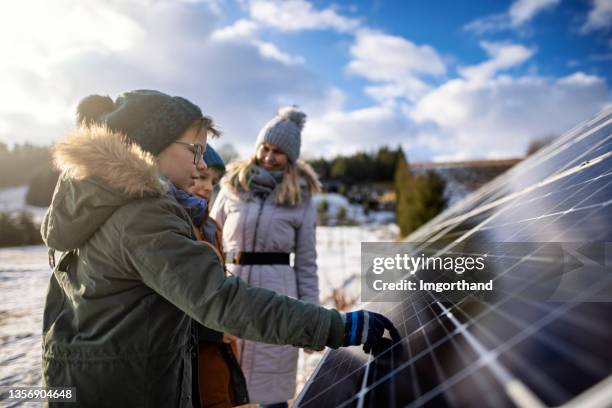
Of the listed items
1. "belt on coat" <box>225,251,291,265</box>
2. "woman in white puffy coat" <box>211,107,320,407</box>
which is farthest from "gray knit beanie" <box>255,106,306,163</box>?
"belt on coat" <box>225,251,291,265</box>

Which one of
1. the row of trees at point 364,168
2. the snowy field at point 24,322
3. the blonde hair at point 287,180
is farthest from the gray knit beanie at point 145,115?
the row of trees at point 364,168

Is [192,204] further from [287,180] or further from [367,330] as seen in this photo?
[287,180]

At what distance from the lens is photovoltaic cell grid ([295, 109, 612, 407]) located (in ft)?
1.88

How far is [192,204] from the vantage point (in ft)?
6.65

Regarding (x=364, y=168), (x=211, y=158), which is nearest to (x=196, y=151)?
(x=211, y=158)

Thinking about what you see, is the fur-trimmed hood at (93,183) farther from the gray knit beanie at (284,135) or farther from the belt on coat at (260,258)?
the gray knit beanie at (284,135)

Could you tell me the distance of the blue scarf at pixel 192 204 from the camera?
1970 millimetres

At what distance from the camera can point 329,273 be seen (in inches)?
450

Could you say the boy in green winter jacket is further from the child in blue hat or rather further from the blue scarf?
the blue scarf

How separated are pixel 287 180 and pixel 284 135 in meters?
0.43

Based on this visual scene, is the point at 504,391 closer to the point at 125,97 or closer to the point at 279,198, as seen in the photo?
the point at 125,97

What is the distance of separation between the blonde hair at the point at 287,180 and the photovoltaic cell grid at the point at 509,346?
198 cm

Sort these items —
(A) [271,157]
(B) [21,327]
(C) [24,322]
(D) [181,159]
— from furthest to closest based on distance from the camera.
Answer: (C) [24,322], (B) [21,327], (A) [271,157], (D) [181,159]

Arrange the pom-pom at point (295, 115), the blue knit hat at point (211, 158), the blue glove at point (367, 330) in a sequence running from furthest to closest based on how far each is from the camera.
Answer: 1. the pom-pom at point (295, 115)
2. the blue knit hat at point (211, 158)
3. the blue glove at point (367, 330)
